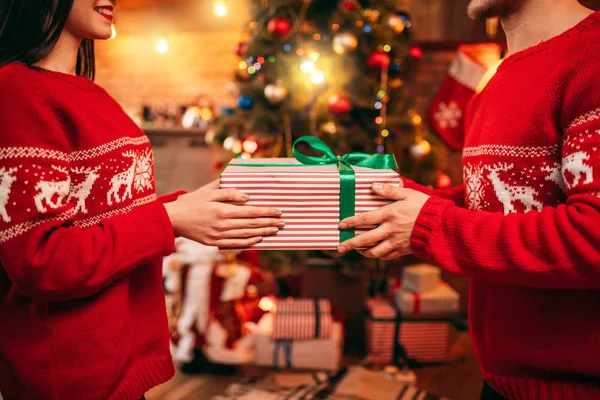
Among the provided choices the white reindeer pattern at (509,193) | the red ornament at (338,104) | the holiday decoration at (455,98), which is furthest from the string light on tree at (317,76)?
the white reindeer pattern at (509,193)

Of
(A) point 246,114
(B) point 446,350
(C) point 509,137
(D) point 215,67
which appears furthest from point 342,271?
(D) point 215,67

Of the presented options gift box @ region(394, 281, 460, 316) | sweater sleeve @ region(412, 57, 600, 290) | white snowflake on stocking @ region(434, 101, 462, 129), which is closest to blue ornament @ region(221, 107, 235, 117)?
white snowflake on stocking @ region(434, 101, 462, 129)

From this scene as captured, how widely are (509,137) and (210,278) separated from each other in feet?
6.12

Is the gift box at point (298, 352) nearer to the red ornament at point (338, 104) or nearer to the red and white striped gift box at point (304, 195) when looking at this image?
the red ornament at point (338, 104)

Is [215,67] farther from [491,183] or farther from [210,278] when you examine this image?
[491,183]

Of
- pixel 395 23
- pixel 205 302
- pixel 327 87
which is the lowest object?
pixel 205 302

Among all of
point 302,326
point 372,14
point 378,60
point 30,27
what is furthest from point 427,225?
point 372,14

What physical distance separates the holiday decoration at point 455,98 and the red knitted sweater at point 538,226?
241 centimetres

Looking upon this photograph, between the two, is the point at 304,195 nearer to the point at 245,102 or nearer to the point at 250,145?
the point at 250,145

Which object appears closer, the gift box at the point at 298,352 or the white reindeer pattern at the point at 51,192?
the white reindeer pattern at the point at 51,192

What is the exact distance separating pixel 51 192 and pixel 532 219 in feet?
2.83

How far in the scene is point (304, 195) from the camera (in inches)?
36.5

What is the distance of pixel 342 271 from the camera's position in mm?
2754

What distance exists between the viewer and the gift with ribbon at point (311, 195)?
0.91m
